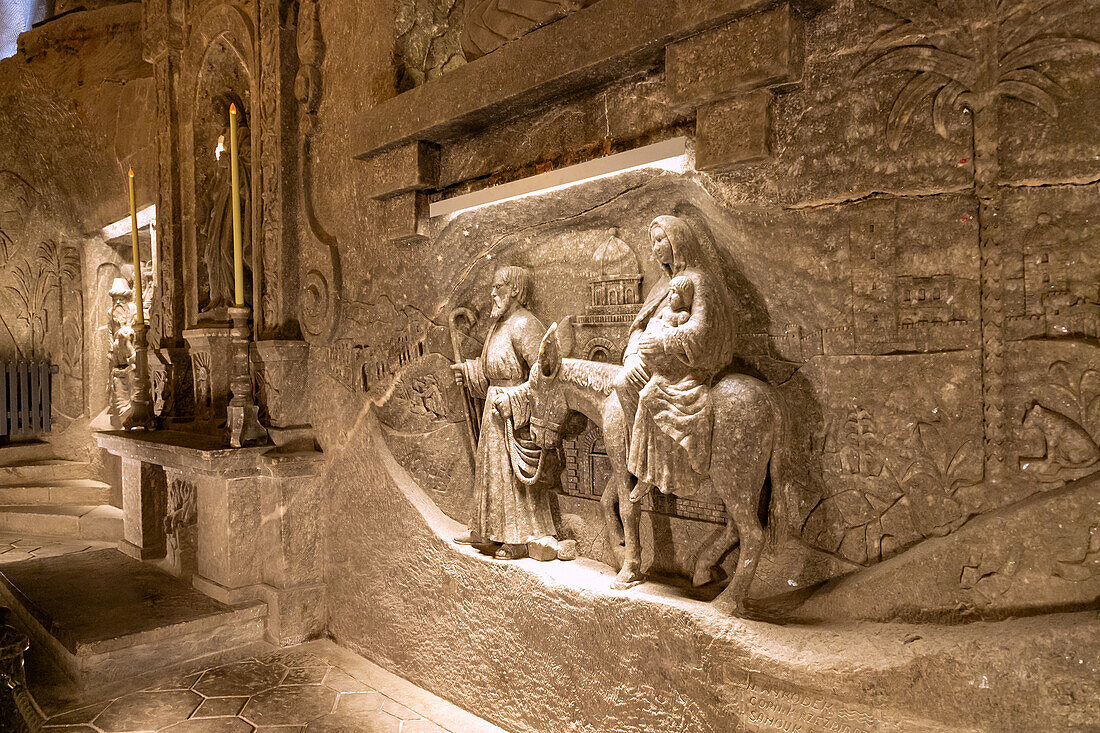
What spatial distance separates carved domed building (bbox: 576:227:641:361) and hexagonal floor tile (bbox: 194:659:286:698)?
Answer: 2491 millimetres

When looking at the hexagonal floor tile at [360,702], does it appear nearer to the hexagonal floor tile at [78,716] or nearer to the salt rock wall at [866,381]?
the salt rock wall at [866,381]

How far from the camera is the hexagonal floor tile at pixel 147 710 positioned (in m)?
3.27

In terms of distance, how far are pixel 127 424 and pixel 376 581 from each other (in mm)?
2746

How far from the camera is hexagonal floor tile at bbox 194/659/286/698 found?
3633 millimetres

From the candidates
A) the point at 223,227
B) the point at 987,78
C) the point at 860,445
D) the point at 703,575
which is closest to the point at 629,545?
the point at 703,575

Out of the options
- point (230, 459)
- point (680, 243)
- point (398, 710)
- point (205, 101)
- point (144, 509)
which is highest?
point (205, 101)

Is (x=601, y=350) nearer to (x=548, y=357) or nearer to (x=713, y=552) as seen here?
(x=548, y=357)

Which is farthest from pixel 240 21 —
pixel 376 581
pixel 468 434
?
pixel 376 581

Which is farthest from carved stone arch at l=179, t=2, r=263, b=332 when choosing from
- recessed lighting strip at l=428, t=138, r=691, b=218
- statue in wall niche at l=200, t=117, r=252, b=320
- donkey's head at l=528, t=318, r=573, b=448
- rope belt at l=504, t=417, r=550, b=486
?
donkey's head at l=528, t=318, r=573, b=448

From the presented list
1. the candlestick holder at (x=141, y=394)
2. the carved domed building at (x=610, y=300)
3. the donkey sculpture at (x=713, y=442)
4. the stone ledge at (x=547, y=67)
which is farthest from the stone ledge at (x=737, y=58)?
the candlestick holder at (x=141, y=394)

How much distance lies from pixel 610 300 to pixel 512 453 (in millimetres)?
835

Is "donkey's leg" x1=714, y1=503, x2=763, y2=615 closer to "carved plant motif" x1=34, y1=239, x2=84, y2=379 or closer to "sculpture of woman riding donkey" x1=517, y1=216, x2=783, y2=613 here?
"sculpture of woman riding donkey" x1=517, y1=216, x2=783, y2=613

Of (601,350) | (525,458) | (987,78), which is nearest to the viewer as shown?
(987,78)

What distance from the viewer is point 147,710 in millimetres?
3416
